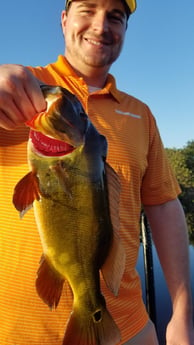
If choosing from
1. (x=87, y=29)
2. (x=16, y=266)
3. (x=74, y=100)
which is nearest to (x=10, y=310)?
(x=16, y=266)

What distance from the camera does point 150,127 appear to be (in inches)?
122

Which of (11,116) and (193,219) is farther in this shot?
(193,219)

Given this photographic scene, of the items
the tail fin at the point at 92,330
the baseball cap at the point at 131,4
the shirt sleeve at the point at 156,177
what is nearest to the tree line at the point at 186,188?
the shirt sleeve at the point at 156,177

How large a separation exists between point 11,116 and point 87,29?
1590 millimetres

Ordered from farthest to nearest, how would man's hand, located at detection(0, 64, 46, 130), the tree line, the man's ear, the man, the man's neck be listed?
the tree line → the man's ear → the man's neck → the man → man's hand, located at detection(0, 64, 46, 130)

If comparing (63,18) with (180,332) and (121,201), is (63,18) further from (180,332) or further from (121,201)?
(180,332)

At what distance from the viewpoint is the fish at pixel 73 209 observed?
63.5 inches

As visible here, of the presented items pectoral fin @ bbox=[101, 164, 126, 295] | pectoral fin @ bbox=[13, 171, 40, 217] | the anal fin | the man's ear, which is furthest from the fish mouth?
the man's ear

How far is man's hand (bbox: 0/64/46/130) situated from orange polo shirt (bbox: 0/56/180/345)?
640 millimetres

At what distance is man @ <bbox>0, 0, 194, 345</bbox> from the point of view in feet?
7.25

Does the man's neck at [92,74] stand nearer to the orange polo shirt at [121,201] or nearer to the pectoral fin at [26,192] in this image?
the orange polo shirt at [121,201]

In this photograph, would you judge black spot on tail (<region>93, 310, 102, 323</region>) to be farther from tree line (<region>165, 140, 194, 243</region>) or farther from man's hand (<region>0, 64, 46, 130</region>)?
tree line (<region>165, 140, 194, 243</region>)

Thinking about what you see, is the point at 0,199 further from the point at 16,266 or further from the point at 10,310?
the point at 10,310

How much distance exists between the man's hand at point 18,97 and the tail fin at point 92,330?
92 centimetres
